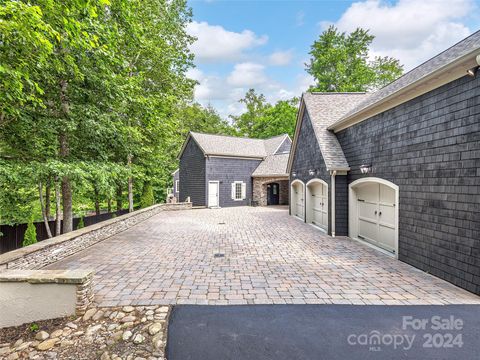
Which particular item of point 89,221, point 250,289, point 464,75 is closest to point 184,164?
point 89,221

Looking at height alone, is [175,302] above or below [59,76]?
below

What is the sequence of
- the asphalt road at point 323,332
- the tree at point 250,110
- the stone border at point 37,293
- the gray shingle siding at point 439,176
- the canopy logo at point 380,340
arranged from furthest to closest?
1. the tree at point 250,110
2. the gray shingle siding at point 439,176
3. the stone border at point 37,293
4. the canopy logo at point 380,340
5. the asphalt road at point 323,332

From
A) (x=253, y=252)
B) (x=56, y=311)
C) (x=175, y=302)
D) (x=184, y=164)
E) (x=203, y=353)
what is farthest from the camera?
(x=184, y=164)

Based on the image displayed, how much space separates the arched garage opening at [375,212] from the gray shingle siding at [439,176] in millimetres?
527

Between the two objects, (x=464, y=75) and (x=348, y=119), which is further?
(x=348, y=119)

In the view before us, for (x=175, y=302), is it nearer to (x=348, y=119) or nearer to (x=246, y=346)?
(x=246, y=346)

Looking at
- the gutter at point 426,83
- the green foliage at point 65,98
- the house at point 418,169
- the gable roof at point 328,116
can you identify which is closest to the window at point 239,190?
the gable roof at point 328,116

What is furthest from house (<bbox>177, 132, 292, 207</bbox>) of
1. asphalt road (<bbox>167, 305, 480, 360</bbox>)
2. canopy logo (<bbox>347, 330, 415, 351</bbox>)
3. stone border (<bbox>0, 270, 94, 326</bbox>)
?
canopy logo (<bbox>347, 330, 415, 351</bbox>)

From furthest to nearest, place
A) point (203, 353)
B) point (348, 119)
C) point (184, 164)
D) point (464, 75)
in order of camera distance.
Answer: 1. point (184, 164)
2. point (348, 119)
3. point (464, 75)
4. point (203, 353)

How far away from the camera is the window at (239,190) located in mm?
19594

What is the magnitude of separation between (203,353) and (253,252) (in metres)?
4.04

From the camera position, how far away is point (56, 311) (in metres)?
3.53

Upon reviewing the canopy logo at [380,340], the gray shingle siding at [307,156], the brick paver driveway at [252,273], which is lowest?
the brick paver driveway at [252,273]

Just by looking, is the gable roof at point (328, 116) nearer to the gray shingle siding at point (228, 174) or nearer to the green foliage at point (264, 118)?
the gray shingle siding at point (228, 174)
